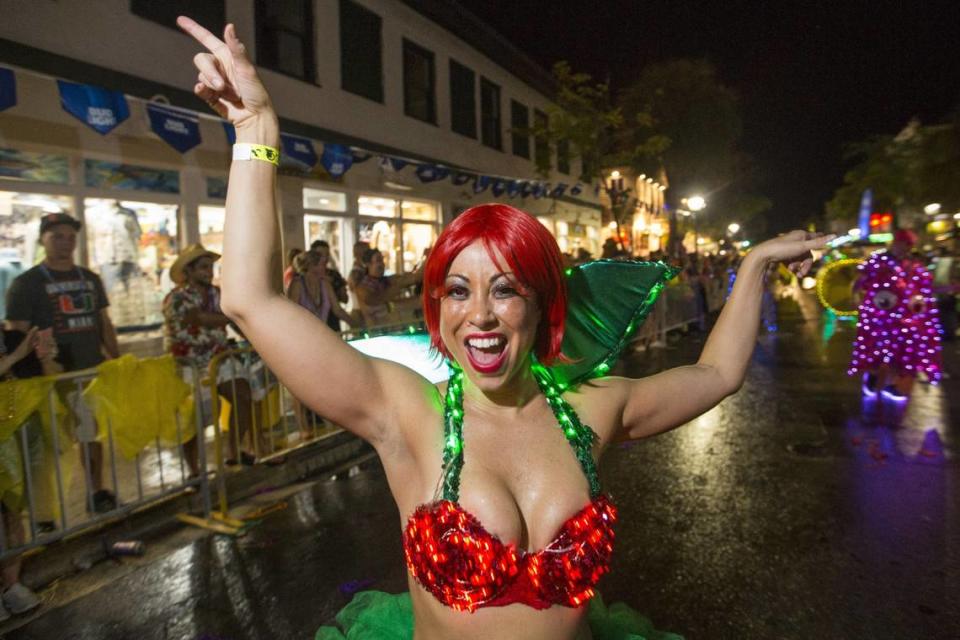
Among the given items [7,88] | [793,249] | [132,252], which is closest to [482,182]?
[132,252]

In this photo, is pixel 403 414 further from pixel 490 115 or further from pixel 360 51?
pixel 490 115

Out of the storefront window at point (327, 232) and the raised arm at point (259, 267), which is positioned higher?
the storefront window at point (327, 232)

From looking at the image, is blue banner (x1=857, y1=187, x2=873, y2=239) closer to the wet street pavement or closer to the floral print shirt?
the wet street pavement

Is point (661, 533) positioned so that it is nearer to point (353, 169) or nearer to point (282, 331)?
point (282, 331)

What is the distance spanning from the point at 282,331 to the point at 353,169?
11.2 meters

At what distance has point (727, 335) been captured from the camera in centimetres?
194

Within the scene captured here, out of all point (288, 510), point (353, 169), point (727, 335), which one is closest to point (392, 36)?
point (353, 169)

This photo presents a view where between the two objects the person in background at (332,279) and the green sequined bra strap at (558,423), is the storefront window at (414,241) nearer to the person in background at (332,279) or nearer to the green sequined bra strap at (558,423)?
the person in background at (332,279)

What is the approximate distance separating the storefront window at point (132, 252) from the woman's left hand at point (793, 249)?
7.69 metres

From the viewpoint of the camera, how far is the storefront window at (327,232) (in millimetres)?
10969

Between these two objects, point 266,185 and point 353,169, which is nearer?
point 266,185

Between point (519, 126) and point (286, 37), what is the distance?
987cm

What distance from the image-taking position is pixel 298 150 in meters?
8.94

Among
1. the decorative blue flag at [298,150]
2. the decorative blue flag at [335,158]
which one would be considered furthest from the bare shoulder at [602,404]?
the decorative blue flag at [335,158]
